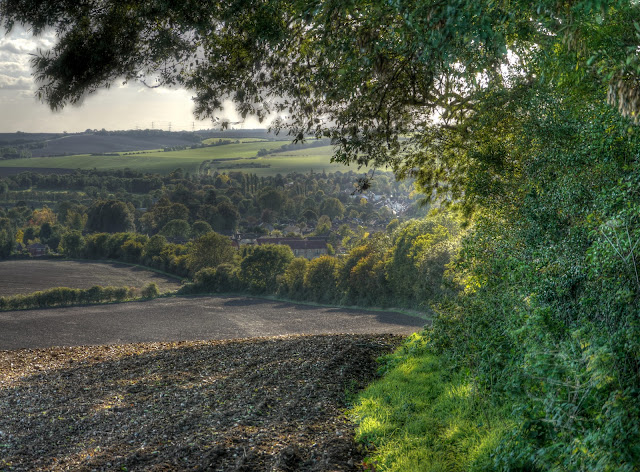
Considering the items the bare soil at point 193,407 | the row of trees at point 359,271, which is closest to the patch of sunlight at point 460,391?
the bare soil at point 193,407

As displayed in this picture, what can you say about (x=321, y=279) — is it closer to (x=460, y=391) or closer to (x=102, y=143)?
(x=460, y=391)

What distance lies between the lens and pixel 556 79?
7.48 m

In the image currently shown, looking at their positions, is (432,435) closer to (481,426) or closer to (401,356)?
(481,426)

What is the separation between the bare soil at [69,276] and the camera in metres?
36.7

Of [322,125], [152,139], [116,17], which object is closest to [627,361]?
[322,125]

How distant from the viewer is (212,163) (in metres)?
111

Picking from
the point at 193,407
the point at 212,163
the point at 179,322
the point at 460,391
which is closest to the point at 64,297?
the point at 179,322

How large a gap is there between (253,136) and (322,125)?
154 m

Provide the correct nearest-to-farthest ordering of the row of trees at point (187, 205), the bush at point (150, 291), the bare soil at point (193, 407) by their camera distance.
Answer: the bare soil at point (193, 407)
the bush at point (150, 291)
the row of trees at point (187, 205)

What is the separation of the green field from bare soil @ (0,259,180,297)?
5288 centimetres

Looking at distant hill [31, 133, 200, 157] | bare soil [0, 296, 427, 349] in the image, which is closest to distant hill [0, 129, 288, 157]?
distant hill [31, 133, 200, 157]

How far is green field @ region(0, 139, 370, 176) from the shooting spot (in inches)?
4001

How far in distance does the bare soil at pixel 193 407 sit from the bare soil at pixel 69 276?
86.7ft

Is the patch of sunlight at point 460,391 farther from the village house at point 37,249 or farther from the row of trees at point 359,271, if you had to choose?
the village house at point 37,249
